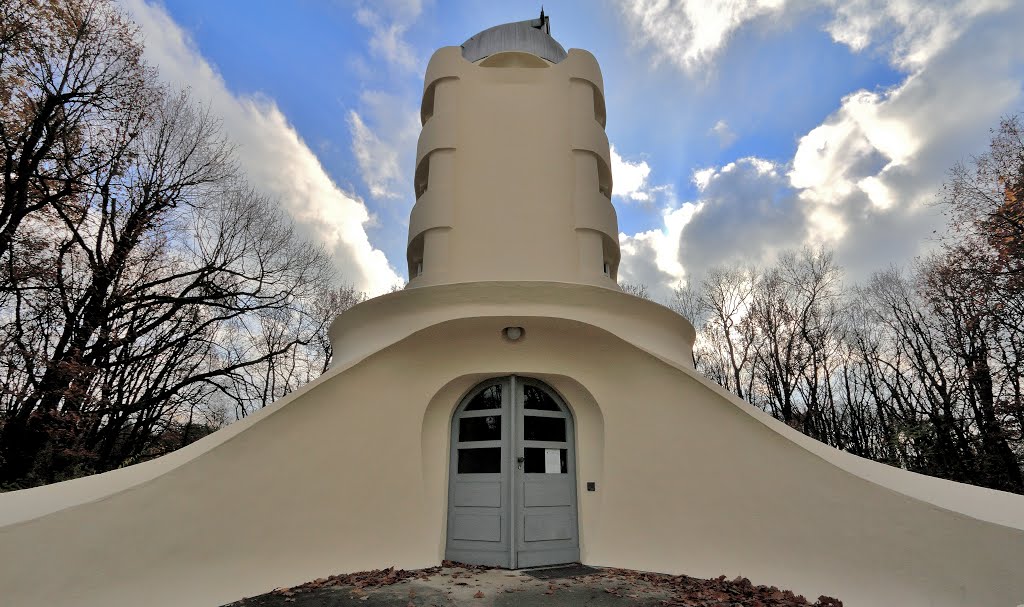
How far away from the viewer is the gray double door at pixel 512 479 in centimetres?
674

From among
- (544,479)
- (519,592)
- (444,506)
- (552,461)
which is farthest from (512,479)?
(519,592)

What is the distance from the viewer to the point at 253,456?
561 cm

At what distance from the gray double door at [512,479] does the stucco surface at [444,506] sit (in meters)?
0.23

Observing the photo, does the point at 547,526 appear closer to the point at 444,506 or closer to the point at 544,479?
the point at 544,479

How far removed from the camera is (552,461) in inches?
286

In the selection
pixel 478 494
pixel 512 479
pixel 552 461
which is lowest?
pixel 478 494

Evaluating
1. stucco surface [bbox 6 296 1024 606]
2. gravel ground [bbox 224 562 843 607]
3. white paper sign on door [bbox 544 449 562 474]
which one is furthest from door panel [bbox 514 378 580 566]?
gravel ground [bbox 224 562 843 607]

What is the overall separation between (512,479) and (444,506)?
1066mm

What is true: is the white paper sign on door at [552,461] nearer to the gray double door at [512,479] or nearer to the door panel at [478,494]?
the gray double door at [512,479]

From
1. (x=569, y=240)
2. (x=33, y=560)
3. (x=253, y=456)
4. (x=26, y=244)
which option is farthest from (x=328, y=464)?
(x=26, y=244)

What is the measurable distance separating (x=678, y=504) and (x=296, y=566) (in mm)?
4808

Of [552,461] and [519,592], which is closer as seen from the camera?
[519,592]

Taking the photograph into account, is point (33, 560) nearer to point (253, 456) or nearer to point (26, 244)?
point (253, 456)

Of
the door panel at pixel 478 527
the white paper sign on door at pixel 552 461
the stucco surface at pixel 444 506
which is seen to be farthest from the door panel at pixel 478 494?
the white paper sign on door at pixel 552 461
